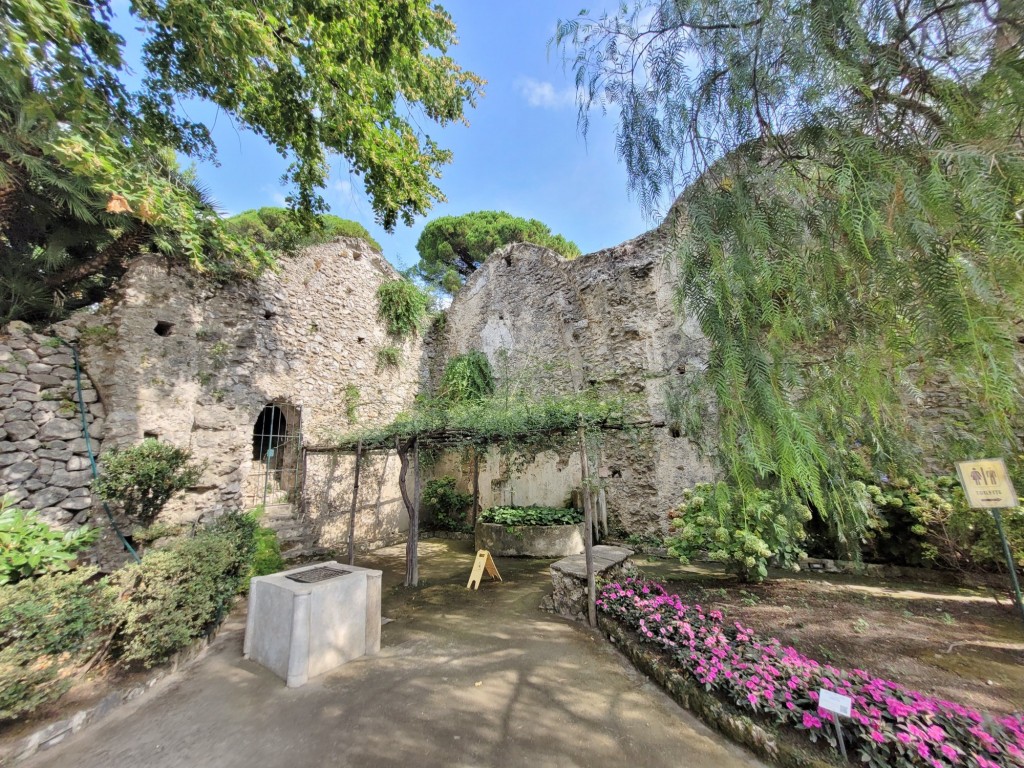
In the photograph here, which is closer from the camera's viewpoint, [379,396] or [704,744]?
[704,744]

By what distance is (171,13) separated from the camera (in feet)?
10.4

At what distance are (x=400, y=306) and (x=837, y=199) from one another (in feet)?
27.7

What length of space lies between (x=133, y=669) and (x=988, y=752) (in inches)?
211

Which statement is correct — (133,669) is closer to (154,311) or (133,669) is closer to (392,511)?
(154,311)

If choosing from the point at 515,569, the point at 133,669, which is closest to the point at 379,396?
the point at 515,569

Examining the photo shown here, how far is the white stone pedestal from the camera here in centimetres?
294

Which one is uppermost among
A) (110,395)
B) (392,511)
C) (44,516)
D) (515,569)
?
(110,395)

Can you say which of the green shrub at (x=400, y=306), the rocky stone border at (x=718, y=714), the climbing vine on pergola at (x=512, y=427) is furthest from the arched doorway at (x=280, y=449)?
the rocky stone border at (x=718, y=714)

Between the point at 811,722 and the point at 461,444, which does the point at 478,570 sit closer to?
the point at 461,444

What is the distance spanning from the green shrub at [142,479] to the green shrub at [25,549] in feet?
2.49

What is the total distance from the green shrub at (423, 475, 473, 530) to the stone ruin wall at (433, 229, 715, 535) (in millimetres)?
626

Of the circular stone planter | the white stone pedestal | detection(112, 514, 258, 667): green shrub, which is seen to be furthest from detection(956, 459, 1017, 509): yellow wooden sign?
detection(112, 514, 258, 667): green shrub

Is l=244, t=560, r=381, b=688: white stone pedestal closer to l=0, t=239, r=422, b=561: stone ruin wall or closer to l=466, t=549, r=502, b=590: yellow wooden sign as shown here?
l=466, t=549, r=502, b=590: yellow wooden sign

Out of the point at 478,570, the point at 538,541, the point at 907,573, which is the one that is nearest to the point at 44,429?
the point at 478,570
